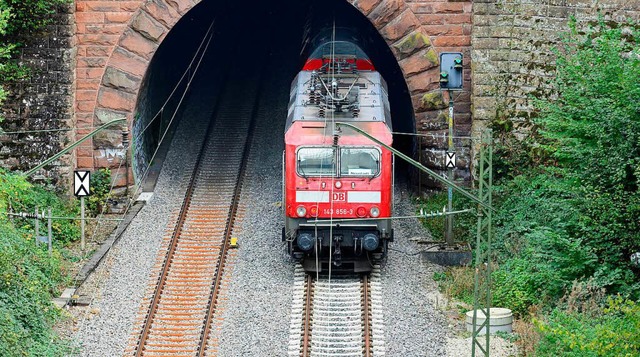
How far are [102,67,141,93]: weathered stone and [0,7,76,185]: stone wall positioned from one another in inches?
31.5

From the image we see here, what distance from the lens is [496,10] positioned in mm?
31625

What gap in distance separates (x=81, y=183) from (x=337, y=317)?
7.07 meters

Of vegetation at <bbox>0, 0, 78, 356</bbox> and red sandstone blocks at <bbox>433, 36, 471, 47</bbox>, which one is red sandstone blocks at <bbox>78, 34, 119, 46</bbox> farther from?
red sandstone blocks at <bbox>433, 36, 471, 47</bbox>

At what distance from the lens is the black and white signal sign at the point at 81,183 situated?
2942cm

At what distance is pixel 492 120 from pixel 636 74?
664 centimetres

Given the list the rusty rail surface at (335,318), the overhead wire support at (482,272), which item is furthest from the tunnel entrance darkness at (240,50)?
the overhead wire support at (482,272)

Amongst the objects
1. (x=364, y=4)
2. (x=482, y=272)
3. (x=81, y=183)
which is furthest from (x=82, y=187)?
(x=482, y=272)

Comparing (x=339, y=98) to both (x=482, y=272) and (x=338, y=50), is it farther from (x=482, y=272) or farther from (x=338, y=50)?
(x=482, y=272)

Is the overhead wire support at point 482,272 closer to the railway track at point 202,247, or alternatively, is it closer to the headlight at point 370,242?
the headlight at point 370,242

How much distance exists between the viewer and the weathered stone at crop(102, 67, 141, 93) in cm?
3188

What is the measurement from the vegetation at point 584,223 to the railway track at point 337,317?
1851mm

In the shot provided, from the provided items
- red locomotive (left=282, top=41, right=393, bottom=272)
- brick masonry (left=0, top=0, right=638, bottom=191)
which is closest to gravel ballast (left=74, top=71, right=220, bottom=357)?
brick masonry (left=0, top=0, right=638, bottom=191)

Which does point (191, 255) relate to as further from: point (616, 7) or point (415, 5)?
point (616, 7)

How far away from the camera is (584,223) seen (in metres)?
25.1
